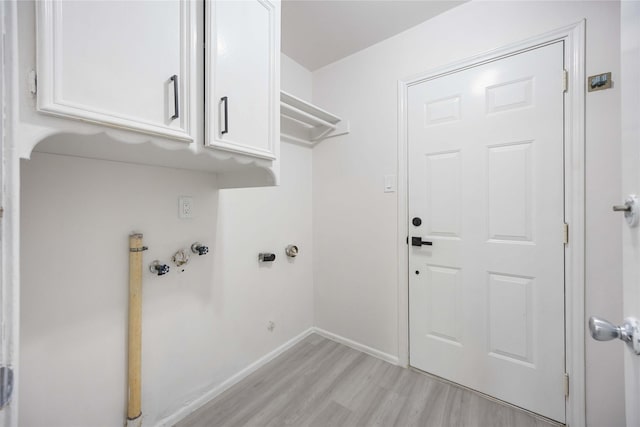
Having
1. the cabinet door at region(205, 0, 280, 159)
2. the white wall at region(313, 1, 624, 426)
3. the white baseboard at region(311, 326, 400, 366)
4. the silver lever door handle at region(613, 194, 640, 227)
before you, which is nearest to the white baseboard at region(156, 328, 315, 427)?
the white baseboard at region(311, 326, 400, 366)

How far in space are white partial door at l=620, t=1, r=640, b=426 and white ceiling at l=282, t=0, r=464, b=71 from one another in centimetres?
134

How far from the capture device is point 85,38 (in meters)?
0.69

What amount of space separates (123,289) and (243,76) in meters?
1.15

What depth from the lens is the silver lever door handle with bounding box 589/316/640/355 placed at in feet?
1.80

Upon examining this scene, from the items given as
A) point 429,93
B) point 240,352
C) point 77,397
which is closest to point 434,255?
point 429,93

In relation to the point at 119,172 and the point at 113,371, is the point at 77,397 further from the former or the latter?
the point at 119,172

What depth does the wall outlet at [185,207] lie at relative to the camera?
4.66 ft

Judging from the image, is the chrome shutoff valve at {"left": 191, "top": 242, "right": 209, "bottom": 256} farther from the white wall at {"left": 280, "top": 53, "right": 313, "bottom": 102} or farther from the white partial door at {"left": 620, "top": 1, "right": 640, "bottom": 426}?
the white partial door at {"left": 620, "top": 1, "right": 640, "bottom": 426}

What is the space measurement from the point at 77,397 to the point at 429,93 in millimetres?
2562

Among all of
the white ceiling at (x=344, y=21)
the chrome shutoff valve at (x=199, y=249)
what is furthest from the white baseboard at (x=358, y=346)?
the white ceiling at (x=344, y=21)

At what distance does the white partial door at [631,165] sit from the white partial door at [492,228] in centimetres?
93

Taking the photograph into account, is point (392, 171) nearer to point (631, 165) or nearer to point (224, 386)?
point (631, 165)

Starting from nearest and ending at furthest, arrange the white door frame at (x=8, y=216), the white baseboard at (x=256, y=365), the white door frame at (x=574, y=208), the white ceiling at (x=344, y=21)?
the white door frame at (x=8, y=216) → the white door frame at (x=574, y=208) → the white baseboard at (x=256, y=365) → the white ceiling at (x=344, y=21)

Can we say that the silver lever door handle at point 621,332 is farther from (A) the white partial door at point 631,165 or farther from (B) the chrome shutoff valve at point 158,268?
(B) the chrome shutoff valve at point 158,268
